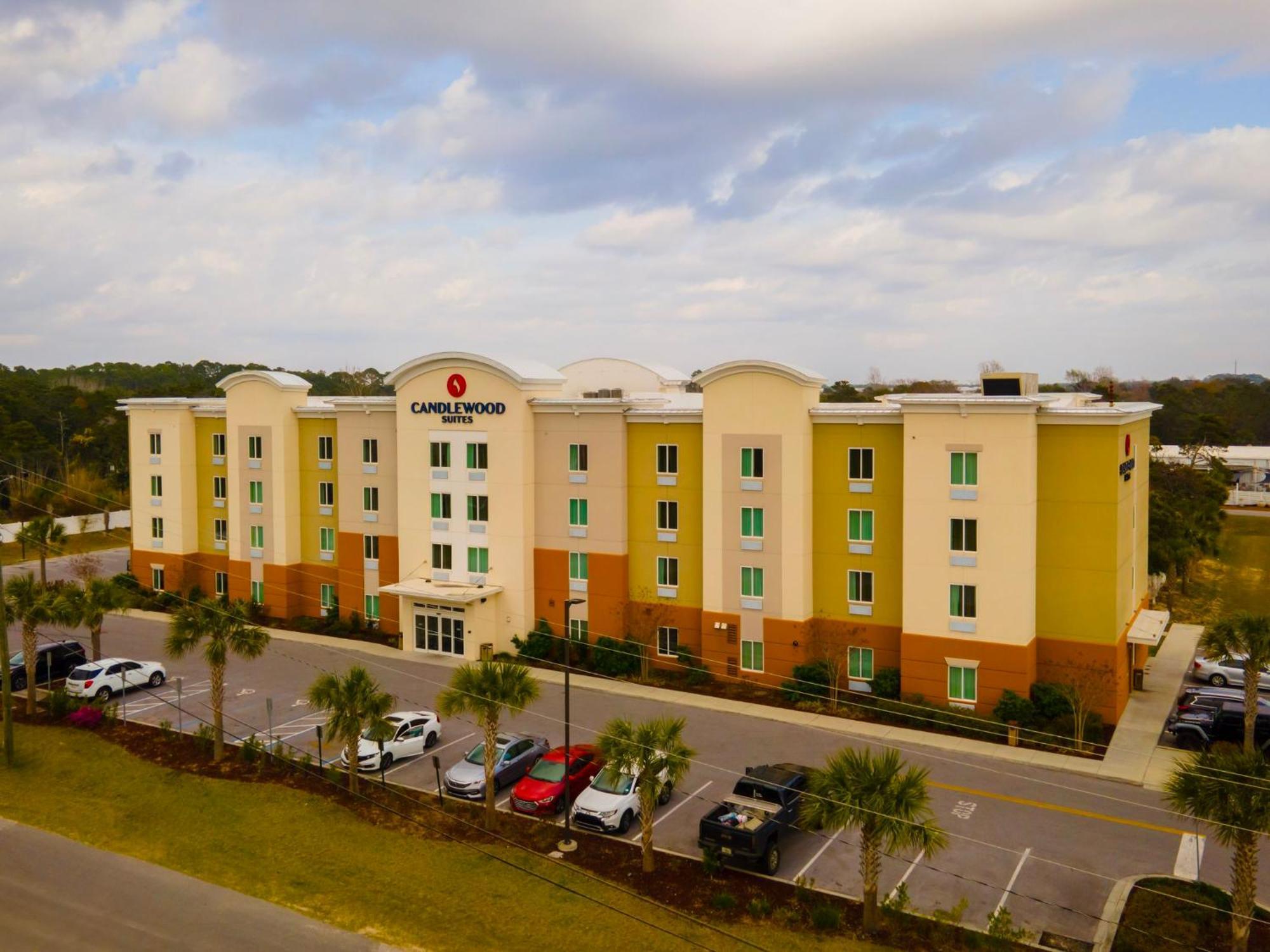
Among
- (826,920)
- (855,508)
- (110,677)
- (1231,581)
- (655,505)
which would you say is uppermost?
(855,508)

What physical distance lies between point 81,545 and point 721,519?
198 feet

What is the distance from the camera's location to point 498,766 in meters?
30.7

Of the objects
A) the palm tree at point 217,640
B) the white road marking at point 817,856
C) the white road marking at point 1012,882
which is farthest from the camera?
the palm tree at point 217,640

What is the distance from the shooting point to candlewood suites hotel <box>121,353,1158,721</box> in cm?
3644

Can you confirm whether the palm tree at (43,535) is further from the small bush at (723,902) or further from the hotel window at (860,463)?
the small bush at (723,902)

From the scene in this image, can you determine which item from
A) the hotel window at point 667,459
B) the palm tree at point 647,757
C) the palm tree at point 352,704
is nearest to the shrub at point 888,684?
the hotel window at point 667,459

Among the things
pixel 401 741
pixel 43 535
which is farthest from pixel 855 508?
pixel 43 535

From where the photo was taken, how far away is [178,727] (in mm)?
36531

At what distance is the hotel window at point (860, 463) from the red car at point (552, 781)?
15676mm

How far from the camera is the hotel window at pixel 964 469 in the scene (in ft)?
121

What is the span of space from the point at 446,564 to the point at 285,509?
11.2m

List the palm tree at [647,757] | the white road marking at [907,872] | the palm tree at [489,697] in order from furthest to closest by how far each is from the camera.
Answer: the palm tree at [489,697]
the palm tree at [647,757]
the white road marking at [907,872]

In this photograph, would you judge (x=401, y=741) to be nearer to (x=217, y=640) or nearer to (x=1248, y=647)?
(x=217, y=640)

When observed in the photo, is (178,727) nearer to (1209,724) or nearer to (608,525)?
(608,525)
